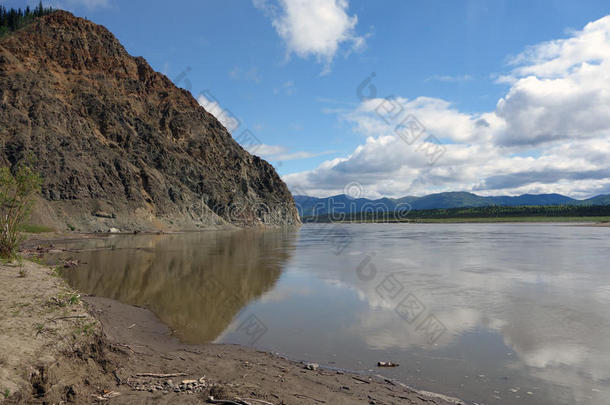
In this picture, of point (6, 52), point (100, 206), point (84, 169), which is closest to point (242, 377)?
point (100, 206)

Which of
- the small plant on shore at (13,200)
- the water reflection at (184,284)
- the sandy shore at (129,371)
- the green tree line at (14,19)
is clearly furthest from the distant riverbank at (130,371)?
the green tree line at (14,19)

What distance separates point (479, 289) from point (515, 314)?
200 inches

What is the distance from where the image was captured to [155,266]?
89.0ft

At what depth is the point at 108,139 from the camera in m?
87.9

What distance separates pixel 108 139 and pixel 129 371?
94.3m

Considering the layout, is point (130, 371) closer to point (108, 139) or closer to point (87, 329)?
point (87, 329)

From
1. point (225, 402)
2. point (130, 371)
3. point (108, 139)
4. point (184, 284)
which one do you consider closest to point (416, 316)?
point (225, 402)

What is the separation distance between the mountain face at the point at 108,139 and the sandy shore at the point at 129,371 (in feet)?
185

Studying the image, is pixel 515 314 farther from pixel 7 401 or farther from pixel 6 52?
Answer: pixel 6 52

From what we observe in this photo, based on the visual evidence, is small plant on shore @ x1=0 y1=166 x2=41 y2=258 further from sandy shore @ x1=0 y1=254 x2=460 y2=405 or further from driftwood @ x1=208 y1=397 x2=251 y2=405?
driftwood @ x1=208 y1=397 x2=251 y2=405

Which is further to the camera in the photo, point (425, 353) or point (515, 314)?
point (515, 314)

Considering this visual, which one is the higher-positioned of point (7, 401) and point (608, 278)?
point (7, 401)

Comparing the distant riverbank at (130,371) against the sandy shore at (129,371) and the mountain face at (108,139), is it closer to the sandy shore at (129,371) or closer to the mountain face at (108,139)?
the sandy shore at (129,371)

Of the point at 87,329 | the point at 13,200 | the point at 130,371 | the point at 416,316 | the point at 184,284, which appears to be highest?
the point at 13,200
